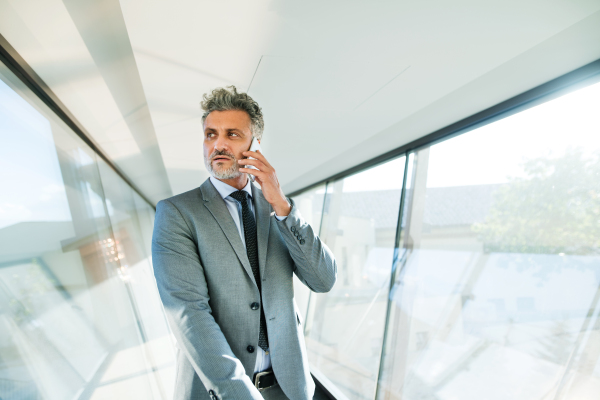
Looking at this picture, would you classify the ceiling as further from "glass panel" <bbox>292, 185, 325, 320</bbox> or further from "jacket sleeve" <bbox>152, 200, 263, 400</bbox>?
"glass panel" <bbox>292, 185, 325, 320</bbox>

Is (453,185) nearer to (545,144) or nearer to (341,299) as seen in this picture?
(545,144)

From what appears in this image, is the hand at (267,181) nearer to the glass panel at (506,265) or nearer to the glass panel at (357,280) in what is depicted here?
the glass panel at (506,265)

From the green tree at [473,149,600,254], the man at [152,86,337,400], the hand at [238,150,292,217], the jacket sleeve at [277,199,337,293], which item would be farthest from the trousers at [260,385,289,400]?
the green tree at [473,149,600,254]

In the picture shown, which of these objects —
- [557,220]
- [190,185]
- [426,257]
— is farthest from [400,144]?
[190,185]

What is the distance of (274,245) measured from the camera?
4.79 ft

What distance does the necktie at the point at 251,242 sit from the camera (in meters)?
1.33

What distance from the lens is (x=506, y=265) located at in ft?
9.23

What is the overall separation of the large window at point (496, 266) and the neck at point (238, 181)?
233 centimetres

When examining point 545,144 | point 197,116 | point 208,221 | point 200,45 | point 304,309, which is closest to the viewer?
point 208,221

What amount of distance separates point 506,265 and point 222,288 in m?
2.59

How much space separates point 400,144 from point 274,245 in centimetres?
291

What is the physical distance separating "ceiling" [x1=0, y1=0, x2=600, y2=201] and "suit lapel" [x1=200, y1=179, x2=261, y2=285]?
0.88 metres

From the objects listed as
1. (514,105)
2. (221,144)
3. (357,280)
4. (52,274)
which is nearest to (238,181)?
(221,144)

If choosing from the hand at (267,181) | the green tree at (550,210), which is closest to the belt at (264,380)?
the hand at (267,181)
